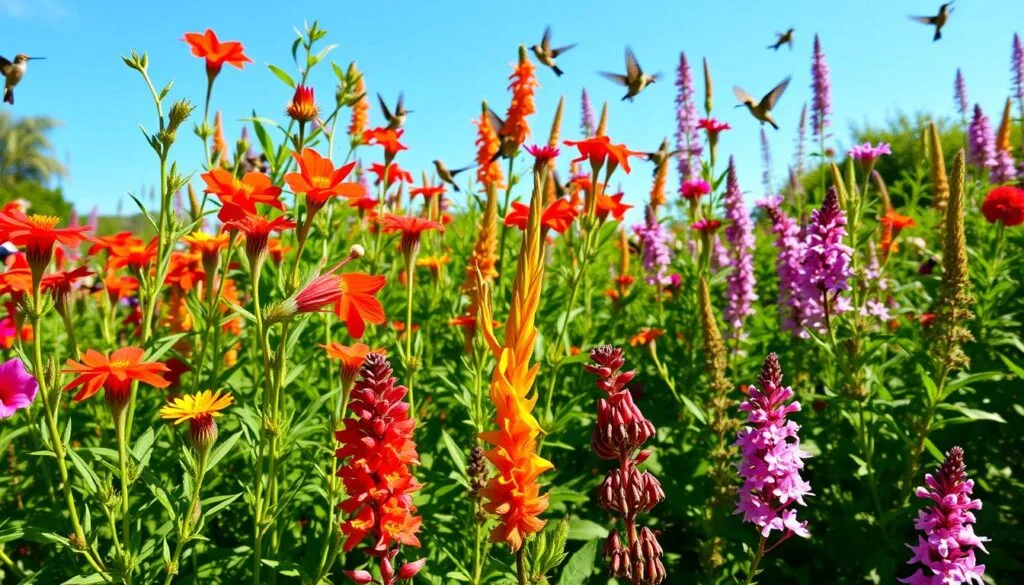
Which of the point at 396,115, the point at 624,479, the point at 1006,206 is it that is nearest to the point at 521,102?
the point at 396,115

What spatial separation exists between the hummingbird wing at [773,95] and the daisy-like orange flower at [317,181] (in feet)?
12.0

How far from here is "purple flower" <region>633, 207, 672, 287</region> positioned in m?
4.72

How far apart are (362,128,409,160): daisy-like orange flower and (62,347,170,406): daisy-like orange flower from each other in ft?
5.71

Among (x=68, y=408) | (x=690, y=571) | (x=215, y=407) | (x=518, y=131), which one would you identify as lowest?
(x=690, y=571)

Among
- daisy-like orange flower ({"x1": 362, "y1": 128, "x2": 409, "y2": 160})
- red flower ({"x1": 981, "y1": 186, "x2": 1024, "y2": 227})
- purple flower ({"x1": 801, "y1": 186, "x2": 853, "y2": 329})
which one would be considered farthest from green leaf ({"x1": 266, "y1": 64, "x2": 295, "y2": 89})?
red flower ({"x1": 981, "y1": 186, "x2": 1024, "y2": 227})

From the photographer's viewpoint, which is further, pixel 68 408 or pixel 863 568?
pixel 68 408

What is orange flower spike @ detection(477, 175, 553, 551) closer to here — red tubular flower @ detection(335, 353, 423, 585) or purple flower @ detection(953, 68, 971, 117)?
red tubular flower @ detection(335, 353, 423, 585)

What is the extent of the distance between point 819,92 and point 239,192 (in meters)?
4.92

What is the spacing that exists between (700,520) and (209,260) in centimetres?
235

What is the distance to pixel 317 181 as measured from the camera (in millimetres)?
1753

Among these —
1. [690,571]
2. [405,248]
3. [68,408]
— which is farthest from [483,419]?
[68,408]

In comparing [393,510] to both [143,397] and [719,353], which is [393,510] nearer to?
[719,353]

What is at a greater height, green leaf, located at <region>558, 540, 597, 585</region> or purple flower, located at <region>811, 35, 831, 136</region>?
purple flower, located at <region>811, 35, 831, 136</region>

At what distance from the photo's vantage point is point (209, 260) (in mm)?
2385
